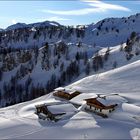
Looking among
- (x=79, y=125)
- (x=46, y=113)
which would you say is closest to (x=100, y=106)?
(x=46, y=113)

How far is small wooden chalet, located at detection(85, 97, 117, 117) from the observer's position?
65188mm

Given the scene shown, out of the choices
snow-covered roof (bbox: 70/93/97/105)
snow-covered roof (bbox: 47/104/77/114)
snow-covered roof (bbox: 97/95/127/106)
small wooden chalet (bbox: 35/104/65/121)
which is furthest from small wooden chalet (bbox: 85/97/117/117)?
small wooden chalet (bbox: 35/104/65/121)

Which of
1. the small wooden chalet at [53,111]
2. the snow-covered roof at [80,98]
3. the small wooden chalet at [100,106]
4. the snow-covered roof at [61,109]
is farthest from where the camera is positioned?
the snow-covered roof at [80,98]

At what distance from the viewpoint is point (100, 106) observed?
6650cm

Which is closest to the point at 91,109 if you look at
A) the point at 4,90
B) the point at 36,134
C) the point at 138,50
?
the point at 36,134

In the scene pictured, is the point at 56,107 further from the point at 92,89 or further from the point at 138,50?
the point at 138,50

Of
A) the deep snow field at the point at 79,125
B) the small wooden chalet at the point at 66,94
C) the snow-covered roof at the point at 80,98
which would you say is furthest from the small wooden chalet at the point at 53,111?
the small wooden chalet at the point at 66,94

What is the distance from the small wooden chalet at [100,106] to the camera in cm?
6519

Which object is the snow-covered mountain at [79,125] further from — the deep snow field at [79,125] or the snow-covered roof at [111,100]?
the snow-covered roof at [111,100]

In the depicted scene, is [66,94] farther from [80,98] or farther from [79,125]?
[79,125]

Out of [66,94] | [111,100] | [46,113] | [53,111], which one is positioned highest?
[111,100]

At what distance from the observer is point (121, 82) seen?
102 m

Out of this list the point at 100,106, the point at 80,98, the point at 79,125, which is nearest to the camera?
the point at 79,125

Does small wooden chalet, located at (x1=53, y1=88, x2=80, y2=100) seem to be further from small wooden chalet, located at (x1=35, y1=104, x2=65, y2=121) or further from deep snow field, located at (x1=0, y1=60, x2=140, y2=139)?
small wooden chalet, located at (x1=35, y1=104, x2=65, y2=121)
